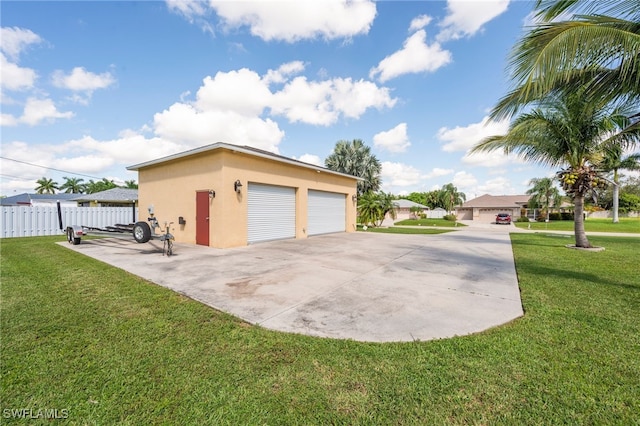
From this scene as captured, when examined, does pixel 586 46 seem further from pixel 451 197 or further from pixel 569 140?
pixel 451 197

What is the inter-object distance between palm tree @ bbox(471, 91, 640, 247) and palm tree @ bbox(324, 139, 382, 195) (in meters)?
18.0

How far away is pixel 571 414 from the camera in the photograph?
1702 mm

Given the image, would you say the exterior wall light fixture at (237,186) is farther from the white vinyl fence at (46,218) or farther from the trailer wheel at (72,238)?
the white vinyl fence at (46,218)

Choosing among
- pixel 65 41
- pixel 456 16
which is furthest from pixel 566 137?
pixel 65 41

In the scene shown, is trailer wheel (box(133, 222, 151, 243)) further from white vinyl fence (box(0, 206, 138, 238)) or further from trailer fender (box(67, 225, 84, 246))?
white vinyl fence (box(0, 206, 138, 238))

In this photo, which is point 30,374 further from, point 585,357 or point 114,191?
point 114,191

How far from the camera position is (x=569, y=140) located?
9.05 meters

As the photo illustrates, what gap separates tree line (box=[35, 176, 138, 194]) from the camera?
53.8 m

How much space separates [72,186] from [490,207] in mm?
87114

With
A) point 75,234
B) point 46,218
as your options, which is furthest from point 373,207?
point 46,218

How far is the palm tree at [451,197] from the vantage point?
46.0 metres

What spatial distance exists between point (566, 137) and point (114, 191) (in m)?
33.2

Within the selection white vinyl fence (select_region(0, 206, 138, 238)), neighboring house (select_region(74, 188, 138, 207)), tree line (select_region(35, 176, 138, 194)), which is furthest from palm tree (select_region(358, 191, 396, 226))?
tree line (select_region(35, 176, 138, 194))

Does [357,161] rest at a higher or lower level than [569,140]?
higher
